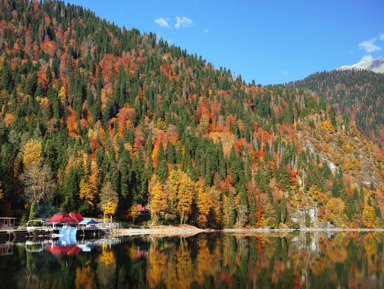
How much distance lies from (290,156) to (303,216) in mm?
38807

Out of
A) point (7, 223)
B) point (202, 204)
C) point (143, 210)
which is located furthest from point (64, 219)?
point (202, 204)

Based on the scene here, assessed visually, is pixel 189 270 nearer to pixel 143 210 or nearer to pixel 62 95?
pixel 143 210

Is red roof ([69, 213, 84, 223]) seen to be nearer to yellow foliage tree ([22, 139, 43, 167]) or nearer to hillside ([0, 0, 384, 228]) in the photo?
hillside ([0, 0, 384, 228])

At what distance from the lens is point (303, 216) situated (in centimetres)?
14062

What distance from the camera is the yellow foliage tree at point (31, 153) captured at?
333 feet

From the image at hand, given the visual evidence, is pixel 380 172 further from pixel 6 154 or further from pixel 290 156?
pixel 6 154

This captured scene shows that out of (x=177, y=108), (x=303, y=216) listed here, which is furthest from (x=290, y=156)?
(x=177, y=108)

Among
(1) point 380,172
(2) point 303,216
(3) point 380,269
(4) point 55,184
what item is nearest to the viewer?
(3) point 380,269

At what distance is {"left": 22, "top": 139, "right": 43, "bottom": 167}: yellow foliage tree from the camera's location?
102 m

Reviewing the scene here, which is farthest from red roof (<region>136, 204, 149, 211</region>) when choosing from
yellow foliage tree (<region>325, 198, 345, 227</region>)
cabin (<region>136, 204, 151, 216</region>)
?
yellow foliage tree (<region>325, 198, 345, 227</region>)

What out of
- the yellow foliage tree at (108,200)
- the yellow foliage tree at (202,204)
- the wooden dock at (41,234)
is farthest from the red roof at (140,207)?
the wooden dock at (41,234)

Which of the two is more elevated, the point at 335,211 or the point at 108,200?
Answer: the point at 108,200

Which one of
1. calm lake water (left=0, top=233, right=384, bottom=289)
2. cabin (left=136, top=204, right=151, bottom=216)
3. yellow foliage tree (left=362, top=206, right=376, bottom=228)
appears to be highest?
calm lake water (left=0, top=233, right=384, bottom=289)

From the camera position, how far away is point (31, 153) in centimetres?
10412
